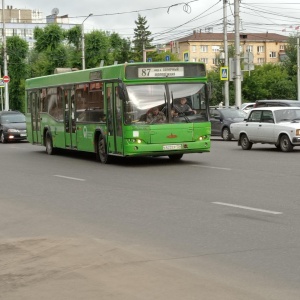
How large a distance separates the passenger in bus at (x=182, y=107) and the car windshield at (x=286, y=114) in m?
6.62

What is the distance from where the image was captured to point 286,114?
95.2 ft

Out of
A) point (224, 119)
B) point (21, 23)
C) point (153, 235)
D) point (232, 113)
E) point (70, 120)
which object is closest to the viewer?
point (153, 235)

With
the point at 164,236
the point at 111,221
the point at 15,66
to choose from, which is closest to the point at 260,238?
the point at 164,236

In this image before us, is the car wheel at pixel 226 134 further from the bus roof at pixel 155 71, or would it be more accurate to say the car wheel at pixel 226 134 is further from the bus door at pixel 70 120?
the bus roof at pixel 155 71

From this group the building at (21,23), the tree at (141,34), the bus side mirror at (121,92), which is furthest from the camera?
the building at (21,23)

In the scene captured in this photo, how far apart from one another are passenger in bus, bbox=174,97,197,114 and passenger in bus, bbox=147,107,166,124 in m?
0.44

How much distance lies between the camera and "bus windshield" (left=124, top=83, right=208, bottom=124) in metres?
22.6

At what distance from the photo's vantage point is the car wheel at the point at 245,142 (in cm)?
3042

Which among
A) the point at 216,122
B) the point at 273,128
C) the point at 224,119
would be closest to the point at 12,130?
the point at 216,122

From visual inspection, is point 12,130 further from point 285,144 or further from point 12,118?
point 285,144

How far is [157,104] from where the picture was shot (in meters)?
22.7

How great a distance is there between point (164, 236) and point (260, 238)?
1.22 m

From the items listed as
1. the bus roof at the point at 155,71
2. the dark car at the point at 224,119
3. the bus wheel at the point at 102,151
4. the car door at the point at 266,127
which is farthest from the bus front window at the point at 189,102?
the dark car at the point at 224,119

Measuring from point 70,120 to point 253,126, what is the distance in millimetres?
6500
